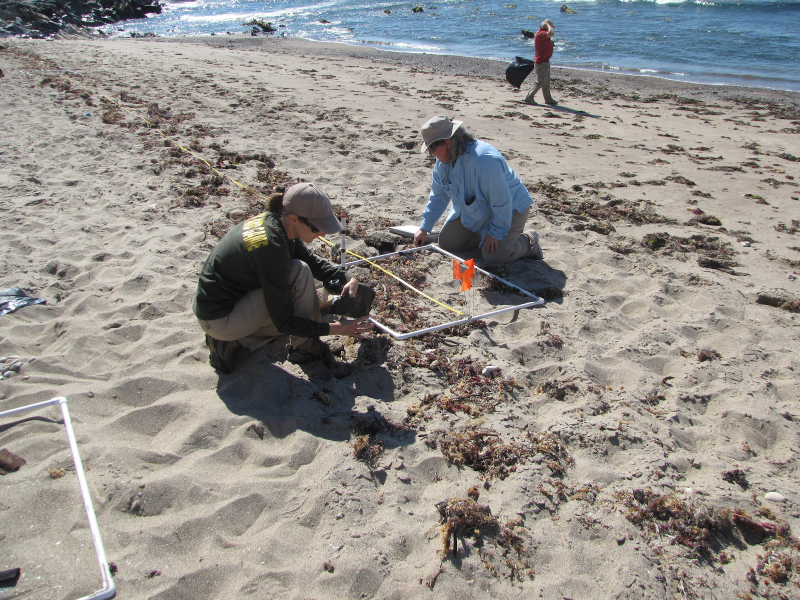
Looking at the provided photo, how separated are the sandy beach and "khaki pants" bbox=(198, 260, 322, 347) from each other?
0.25 meters

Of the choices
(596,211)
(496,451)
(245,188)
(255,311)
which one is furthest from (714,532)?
(245,188)

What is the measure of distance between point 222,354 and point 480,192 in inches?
100

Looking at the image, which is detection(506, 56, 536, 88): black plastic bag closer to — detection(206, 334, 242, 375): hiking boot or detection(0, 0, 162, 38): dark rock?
detection(206, 334, 242, 375): hiking boot

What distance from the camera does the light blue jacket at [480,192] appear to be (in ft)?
14.5

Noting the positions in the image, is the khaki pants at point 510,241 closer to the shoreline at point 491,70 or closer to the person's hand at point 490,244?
the person's hand at point 490,244

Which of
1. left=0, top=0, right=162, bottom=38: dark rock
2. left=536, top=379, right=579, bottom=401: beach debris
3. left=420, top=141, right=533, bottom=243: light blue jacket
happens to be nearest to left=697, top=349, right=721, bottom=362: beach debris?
left=536, top=379, right=579, bottom=401: beach debris

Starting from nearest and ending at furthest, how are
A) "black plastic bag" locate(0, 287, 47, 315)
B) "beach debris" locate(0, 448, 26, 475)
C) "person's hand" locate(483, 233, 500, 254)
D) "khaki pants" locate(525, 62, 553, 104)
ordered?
"beach debris" locate(0, 448, 26, 475), "black plastic bag" locate(0, 287, 47, 315), "person's hand" locate(483, 233, 500, 254), "khaki pants" locate(525, 62, 553, 104)

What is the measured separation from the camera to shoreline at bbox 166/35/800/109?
12.7m

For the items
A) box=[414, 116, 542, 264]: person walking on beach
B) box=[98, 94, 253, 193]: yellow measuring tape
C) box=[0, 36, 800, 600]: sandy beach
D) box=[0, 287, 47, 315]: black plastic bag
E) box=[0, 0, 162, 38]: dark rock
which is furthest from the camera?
box=[0, 0, 162, 38]: dark rock

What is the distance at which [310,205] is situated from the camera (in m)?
2.83

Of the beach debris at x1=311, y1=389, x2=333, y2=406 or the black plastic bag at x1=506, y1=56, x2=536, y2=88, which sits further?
the black plastic bag at x1=506, y1=56, x2=536, y2=88

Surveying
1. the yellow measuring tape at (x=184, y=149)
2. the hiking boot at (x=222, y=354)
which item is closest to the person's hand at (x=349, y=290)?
the hiking boot at (x=222, y=354)

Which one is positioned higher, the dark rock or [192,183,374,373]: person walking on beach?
the dark rock

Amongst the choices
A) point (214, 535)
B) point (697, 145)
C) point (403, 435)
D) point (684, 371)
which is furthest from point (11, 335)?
point (697, 145)
